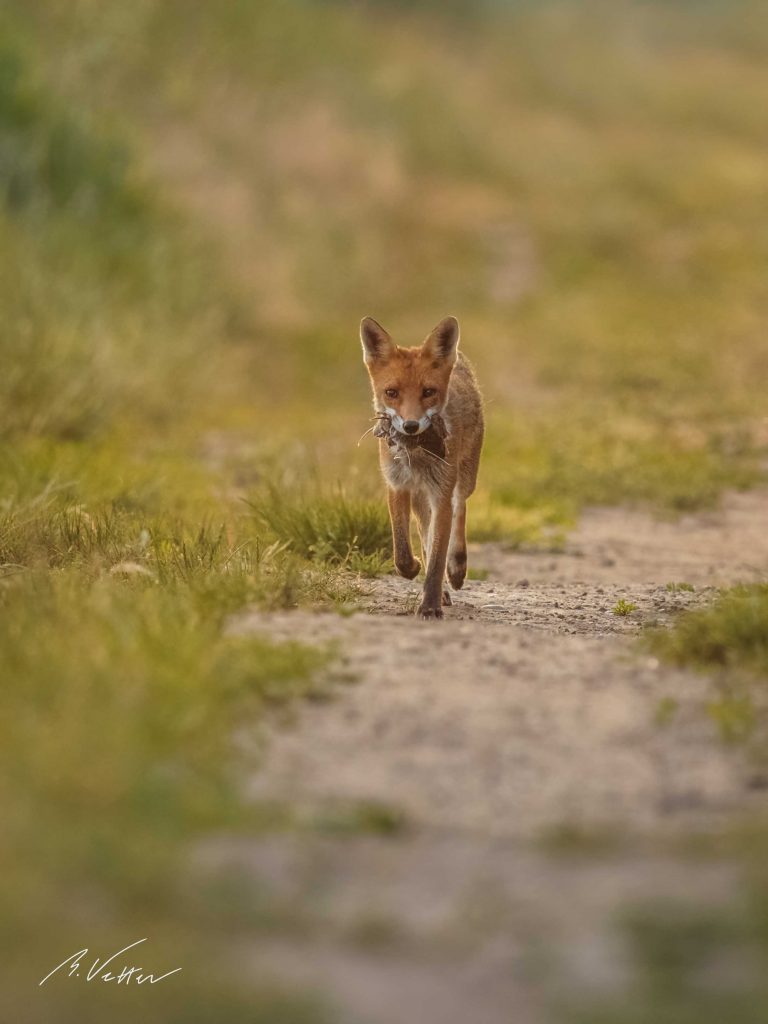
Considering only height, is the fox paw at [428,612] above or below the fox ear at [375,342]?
below

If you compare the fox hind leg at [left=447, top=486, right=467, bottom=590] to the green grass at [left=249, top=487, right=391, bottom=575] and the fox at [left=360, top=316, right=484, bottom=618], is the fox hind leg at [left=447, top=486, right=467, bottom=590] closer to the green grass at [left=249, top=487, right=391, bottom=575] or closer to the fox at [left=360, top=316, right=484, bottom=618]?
the fox at [left=360, top=316, right=484, bottom=618]

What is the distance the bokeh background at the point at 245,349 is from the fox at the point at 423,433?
45 centimetres

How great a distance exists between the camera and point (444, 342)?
23.9ft

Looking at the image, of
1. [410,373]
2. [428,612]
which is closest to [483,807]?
[428,612]

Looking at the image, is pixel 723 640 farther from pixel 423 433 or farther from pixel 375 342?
pixel 375 342

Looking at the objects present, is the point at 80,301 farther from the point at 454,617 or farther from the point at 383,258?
the point at 383,258

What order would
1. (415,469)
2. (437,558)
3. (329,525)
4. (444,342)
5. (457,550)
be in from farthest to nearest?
Answer: (329,525) < (457,550) < (415,469) < (444,342) < (437,558)

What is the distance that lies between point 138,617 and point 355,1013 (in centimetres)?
264

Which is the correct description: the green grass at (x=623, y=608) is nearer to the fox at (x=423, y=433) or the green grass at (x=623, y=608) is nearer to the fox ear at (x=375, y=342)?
the fox at (x=423, y=433)

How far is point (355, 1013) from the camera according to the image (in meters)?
3.29

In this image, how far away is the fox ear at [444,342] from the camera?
7.23m

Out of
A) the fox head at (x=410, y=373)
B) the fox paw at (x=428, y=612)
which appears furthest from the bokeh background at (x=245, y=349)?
the fox head at (x=410, y=373)
